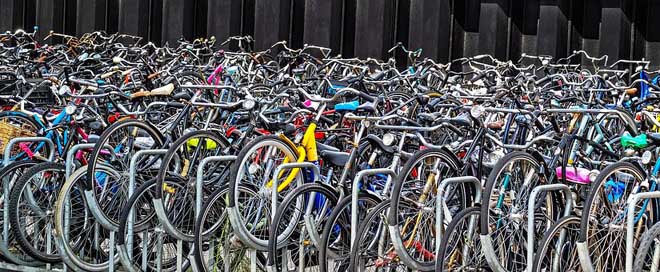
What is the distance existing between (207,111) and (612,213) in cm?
302

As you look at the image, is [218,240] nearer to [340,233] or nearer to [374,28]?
[340,233]

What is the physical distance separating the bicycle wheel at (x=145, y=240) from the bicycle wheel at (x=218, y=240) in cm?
34

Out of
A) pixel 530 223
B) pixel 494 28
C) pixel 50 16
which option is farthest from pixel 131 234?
pixel 50 16

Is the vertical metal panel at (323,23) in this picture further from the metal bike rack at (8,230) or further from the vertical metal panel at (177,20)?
the metal bike rack at (8,230)

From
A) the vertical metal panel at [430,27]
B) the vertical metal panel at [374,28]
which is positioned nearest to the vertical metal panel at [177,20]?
the vertical metal panel at [374,28]

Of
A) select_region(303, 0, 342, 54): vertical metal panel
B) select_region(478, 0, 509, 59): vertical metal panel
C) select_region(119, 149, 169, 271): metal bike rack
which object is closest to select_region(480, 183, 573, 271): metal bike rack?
select_region(119, 149, 169, 271): metal bike rack

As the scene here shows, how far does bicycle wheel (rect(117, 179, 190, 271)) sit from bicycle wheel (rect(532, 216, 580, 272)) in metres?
2.27

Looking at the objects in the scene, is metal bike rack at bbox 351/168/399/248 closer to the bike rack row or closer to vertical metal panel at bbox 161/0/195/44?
the bike rack row

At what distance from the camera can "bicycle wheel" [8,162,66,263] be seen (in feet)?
26.1

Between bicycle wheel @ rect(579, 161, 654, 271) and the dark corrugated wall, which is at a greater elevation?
the dark corrugated wall

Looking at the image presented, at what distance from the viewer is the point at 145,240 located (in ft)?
25.4

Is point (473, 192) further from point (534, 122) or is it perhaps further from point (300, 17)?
point (300, 17)

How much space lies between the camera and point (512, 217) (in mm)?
6914

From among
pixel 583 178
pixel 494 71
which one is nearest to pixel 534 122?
pixel 583 178
